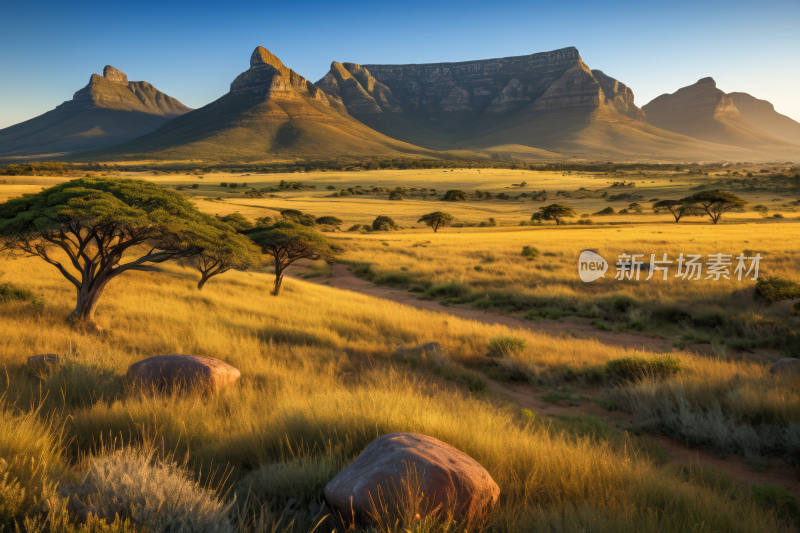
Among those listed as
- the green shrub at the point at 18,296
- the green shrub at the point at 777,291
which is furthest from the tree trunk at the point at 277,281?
the green shrub at the point at 777,291

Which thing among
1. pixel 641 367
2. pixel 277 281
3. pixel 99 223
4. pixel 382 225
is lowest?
pixel 277 281

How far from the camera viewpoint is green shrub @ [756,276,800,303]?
15.2 meters

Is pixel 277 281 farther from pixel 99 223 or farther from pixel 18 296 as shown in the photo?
pixel 99 223

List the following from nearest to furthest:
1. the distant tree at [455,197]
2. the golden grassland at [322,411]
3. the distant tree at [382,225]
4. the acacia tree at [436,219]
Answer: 1. the golden grassland at [322,411]
2. the acacia tree at [436,219]
3. the distant tree at [382,225]
4. the distant tree at [455,197]

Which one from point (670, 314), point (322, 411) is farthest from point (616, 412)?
point (670, 314)

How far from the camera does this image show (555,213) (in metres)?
55.2

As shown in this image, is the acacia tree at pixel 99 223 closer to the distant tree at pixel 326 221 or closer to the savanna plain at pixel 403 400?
the savanna plain at pixel 403 400

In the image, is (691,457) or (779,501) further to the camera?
(691,457)

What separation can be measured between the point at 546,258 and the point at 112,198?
955 inches

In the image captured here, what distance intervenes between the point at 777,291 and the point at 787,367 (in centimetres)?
831

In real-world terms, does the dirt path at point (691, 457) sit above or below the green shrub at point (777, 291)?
below

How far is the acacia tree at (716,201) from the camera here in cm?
4812

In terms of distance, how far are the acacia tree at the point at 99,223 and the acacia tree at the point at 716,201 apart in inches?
2135

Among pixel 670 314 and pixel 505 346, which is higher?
pixel 505 346
